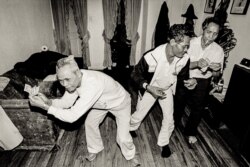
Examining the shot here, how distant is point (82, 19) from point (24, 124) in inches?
135

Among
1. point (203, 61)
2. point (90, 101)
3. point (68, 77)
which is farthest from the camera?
point (203, 61)

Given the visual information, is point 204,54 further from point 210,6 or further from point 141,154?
point 210,6

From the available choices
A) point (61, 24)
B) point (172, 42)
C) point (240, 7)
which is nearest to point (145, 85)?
point (172, 42)

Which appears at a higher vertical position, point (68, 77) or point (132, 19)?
point (132, 19)

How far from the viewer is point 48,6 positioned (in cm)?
477

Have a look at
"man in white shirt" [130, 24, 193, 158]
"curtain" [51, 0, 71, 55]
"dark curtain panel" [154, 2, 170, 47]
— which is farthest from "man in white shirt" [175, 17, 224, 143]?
"curtain" [51, 0, 71, 55]

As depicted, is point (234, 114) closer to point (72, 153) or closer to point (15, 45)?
point (72, 153)

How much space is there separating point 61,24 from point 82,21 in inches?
23.1

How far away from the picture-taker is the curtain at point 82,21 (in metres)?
4.78

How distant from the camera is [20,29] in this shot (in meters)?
3.25

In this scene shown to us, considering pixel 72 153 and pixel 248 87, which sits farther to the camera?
pixel 72 153

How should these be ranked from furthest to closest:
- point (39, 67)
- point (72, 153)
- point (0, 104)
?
point (39, 67), point (72, 153), point (0, 104)

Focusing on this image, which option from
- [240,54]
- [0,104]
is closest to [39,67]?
[0,104]

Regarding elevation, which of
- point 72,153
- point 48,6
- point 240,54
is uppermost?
point 48,6
